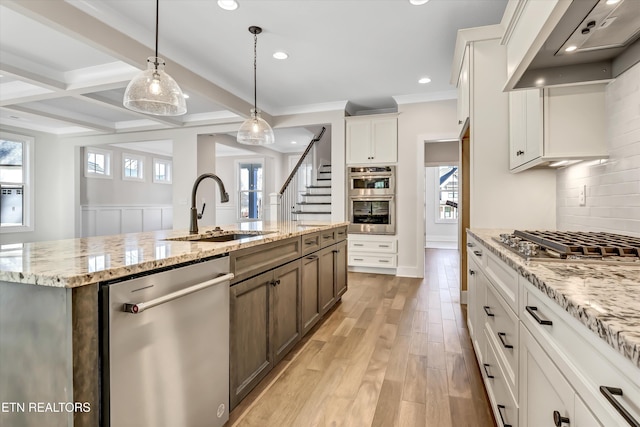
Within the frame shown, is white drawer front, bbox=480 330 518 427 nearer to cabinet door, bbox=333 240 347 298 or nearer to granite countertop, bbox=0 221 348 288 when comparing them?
granite countertop, bbox=0 221 348 288

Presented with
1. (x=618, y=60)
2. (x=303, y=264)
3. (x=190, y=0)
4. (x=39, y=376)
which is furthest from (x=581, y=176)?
(x=190, y=0)

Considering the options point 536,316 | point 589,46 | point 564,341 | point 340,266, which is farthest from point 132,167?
point 564,341

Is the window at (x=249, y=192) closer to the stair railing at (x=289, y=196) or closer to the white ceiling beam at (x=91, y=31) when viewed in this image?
the stair railing at (x=289, y=196)

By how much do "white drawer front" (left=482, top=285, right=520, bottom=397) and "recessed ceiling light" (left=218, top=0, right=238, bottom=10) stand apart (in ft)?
9.56

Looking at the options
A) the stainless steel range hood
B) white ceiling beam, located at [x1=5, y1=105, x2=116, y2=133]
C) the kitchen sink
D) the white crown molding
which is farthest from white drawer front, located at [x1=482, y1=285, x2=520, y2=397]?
white ceiling beam, located at [x1=5, y1=105, x2=116, y2=133]

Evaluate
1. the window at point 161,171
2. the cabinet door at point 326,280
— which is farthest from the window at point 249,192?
the cabinet door at point 326,280

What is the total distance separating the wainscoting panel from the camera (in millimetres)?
7484

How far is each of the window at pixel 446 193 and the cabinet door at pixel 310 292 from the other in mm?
7044

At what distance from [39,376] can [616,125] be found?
8.96 ft

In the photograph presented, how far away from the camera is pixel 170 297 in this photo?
123cm

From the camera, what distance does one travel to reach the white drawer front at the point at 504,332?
129cm

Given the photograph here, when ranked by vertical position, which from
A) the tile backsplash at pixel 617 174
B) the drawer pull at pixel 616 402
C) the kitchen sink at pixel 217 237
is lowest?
the drawer pull at pixel 616 402

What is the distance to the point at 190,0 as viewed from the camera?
2.79 metres

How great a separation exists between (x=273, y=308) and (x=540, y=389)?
4.77ft
